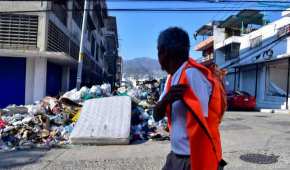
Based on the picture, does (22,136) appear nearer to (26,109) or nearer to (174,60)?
(26,109)

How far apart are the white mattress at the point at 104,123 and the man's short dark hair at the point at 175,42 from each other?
23.3 feet

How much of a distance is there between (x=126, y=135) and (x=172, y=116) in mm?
7148

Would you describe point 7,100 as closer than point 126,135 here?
No

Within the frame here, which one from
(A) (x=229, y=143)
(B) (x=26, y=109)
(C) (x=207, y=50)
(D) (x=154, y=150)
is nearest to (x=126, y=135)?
(D) (x=154, y=150)

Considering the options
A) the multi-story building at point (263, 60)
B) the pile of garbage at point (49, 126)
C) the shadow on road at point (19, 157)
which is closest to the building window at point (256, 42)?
the multi-story building at point (263, 60)

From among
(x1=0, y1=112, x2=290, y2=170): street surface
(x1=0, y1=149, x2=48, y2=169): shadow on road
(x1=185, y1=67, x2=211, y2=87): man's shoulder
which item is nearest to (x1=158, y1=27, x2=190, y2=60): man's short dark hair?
(x1=185, y1=67, x2=211, y2=87): man's shoulder

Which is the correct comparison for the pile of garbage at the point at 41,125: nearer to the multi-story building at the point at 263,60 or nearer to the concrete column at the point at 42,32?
the concrete column at the point at 42,32

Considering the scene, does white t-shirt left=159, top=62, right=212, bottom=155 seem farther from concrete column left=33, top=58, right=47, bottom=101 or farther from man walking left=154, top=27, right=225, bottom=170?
concrete column left=33, top=58, right=47, bottom=101

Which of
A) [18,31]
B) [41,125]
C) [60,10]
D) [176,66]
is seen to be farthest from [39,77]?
[176,66]

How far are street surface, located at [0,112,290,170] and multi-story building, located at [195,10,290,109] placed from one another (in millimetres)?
12404

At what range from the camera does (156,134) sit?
10.4 meters

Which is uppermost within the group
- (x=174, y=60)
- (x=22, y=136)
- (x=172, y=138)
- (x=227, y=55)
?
(x=227, y=55)

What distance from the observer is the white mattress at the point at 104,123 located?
31.0 ft

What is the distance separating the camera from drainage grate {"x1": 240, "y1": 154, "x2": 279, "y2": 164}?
7492mm
